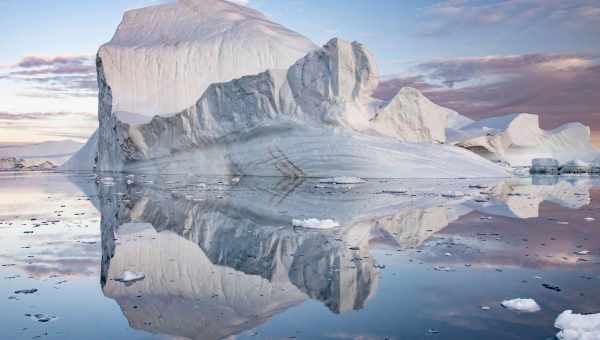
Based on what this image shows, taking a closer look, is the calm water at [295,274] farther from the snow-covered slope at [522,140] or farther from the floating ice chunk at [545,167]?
the snow-covered slope at [522,140]

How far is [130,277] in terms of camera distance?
371 centimetres

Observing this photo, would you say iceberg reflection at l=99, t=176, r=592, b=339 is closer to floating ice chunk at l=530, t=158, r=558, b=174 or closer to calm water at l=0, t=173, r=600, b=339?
calm water at l=0, t=173, r=600, b=339

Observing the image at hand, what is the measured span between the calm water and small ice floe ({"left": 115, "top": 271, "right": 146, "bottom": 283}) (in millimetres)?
51

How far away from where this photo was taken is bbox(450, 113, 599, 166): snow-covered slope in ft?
94.7

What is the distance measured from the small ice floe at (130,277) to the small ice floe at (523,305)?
8.08ft

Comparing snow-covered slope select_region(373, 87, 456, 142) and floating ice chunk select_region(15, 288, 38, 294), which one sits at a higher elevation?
snow-covered slope select_region(373, 87, 456, 142)

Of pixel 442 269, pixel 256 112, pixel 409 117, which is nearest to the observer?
pixel 442 269

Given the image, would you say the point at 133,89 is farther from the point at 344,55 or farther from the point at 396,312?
the point at 396,312

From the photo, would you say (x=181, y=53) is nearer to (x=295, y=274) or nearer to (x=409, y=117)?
(x=409, y=117)

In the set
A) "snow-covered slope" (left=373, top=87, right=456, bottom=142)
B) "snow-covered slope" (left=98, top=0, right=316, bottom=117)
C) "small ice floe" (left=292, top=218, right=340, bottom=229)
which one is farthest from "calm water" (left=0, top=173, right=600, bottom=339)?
"snow-covered slope" (left=98, top=0, right=316, bottom=117)

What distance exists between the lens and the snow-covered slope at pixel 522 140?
1136 inches

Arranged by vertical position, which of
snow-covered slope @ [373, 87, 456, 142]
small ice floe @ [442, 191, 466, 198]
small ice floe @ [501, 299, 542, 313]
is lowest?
small ice floe @ [442, 191, 466, 198]

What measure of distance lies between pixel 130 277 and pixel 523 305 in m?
2.60

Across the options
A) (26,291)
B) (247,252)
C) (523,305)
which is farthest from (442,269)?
(26,291)
